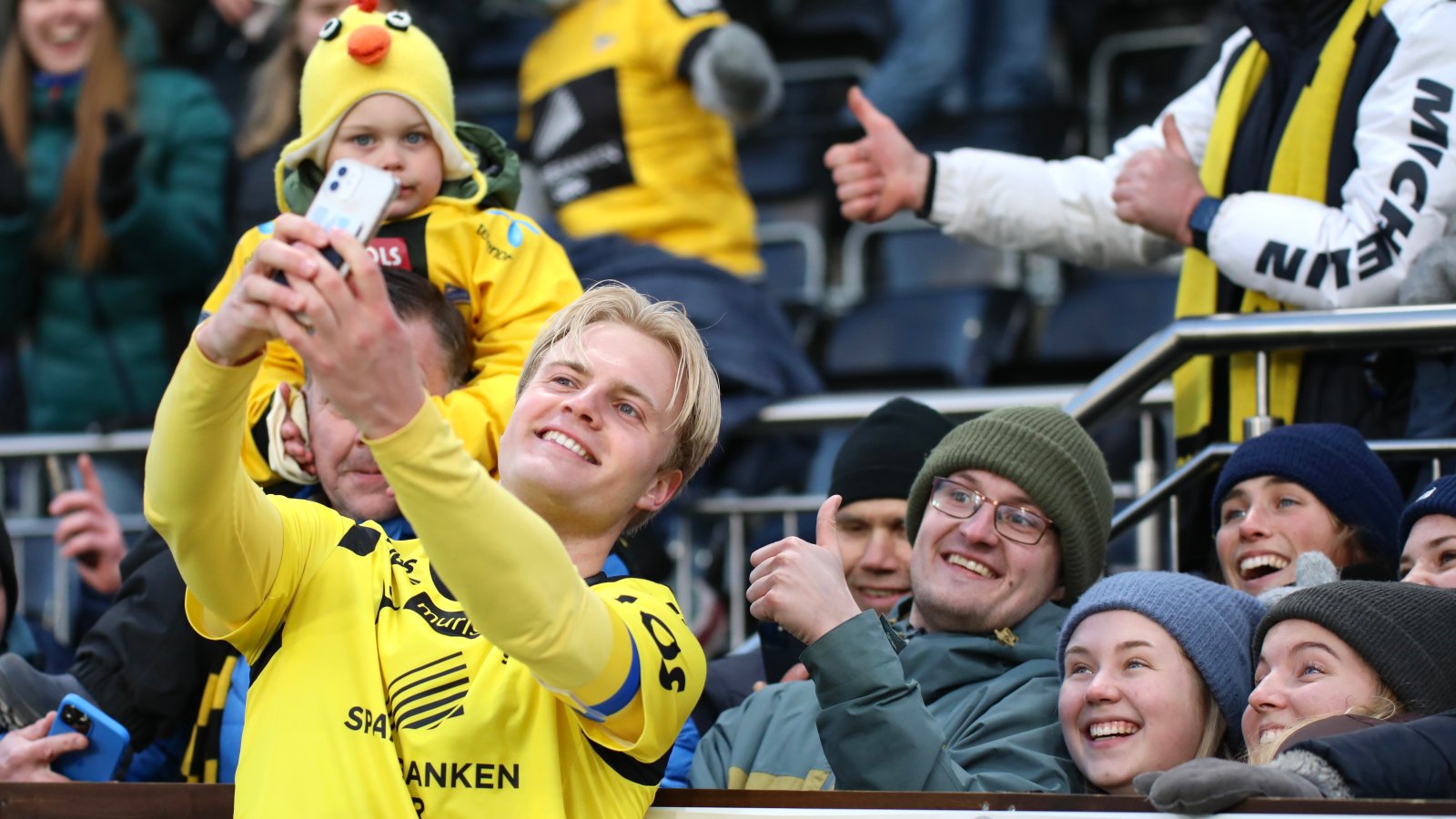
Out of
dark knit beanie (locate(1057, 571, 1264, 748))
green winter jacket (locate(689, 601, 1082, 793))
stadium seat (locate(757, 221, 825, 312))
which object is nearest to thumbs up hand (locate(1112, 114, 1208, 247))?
green winter jacket (locate(689, 601, 1082, 793))

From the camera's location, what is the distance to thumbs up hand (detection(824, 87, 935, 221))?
453cm

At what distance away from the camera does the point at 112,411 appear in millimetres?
5984

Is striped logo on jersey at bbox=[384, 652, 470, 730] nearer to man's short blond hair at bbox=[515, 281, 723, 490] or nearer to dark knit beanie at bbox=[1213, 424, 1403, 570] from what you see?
man's short blond hair at bbox=[515, 281, 723, 490]

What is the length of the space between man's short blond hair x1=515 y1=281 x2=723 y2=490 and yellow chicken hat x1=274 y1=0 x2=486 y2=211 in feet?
3.40

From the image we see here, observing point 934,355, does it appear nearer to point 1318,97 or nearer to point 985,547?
point 1318,97

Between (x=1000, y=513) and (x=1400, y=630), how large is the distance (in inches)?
32.9

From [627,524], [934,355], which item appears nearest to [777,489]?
[934,355]

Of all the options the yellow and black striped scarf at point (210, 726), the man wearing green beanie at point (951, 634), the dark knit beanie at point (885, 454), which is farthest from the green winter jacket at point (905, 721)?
the yellow and black striped scarf at point (210, 726)

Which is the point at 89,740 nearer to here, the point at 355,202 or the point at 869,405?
the point at 355,202

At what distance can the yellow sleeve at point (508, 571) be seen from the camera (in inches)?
88.2

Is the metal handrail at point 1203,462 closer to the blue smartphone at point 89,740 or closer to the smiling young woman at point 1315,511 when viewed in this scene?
the smiling young woman at point 1315,511

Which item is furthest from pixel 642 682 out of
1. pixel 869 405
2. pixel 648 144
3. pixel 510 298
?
pixel 648 144

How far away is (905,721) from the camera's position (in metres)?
2.70

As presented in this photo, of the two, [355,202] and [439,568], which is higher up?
[355,202]
